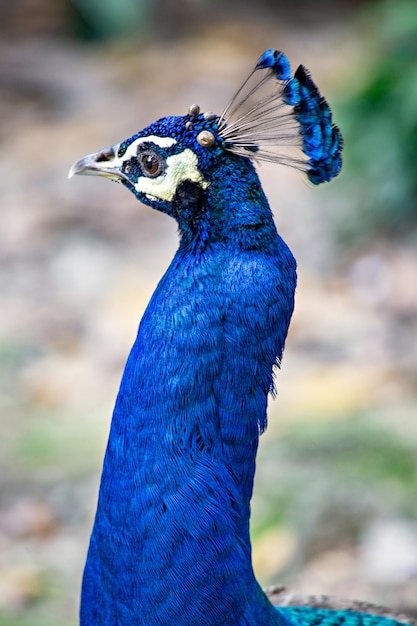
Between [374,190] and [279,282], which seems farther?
[374,190]

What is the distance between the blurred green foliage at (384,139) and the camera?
14.9ft

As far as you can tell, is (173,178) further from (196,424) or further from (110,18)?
(110,18)

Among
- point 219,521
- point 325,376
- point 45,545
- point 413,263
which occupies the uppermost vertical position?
point 413,263

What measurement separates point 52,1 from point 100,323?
13.7ft

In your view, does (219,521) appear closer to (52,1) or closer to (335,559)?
(335,559)

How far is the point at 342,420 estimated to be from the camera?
3434mm

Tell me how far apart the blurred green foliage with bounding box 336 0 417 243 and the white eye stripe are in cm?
303

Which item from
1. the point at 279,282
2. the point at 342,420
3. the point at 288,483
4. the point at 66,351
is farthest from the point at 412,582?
the point at 66,351

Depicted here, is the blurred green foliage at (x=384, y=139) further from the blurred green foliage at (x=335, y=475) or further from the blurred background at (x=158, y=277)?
the blurred green foliage at (x=335, y=475)

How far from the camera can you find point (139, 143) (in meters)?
1.54

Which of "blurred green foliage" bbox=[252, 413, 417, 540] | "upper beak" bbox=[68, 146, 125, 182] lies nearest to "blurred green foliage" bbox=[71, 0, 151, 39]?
"blurred green foliage" bbox=[252, 413, 417, 540]

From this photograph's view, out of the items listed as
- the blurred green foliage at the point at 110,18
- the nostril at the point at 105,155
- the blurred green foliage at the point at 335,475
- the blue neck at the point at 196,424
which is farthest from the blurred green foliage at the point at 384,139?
the blue neck at the point at 196,424

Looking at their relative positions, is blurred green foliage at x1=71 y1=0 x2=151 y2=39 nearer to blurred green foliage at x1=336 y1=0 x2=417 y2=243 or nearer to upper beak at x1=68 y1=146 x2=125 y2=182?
blurred green foliage at x1=336 y1=0 x2=417 y2=243

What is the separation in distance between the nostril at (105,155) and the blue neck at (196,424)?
0.19m
